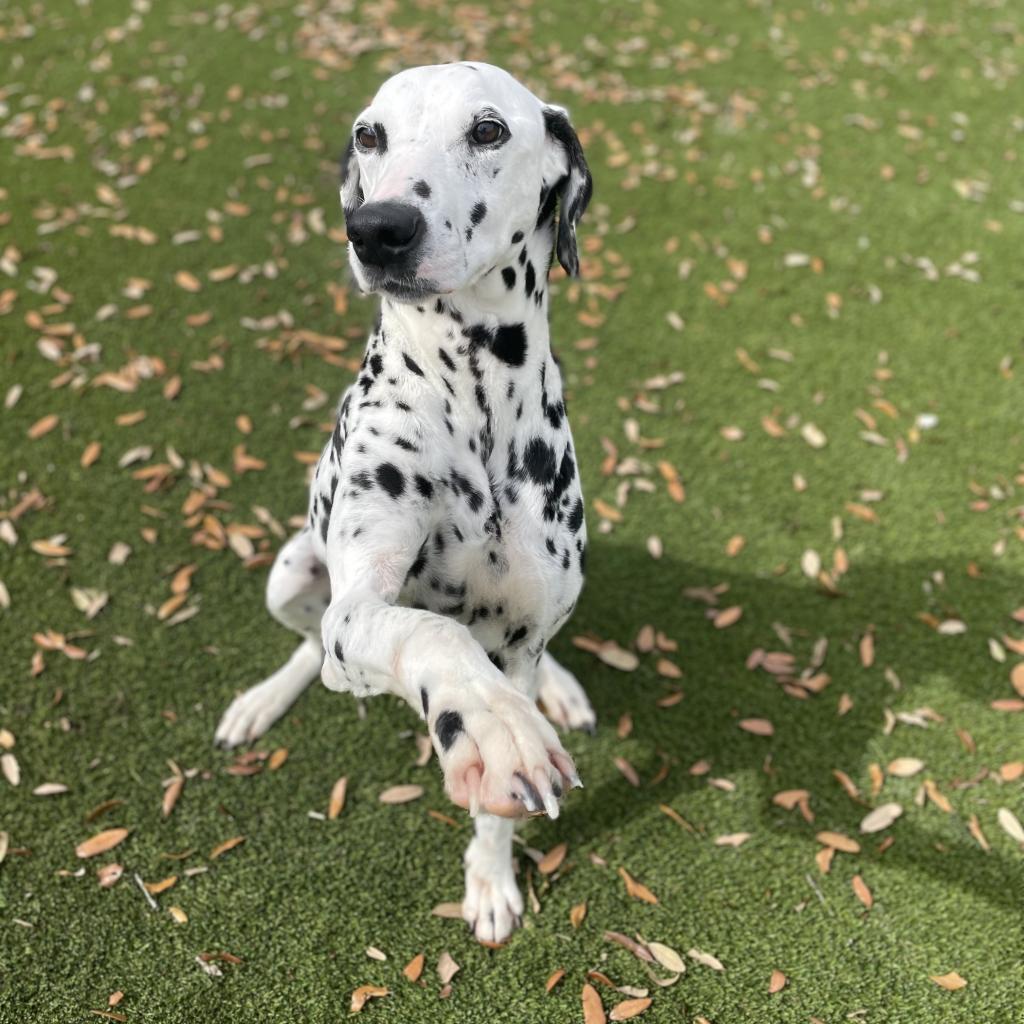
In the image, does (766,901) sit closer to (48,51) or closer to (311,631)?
(311,631)

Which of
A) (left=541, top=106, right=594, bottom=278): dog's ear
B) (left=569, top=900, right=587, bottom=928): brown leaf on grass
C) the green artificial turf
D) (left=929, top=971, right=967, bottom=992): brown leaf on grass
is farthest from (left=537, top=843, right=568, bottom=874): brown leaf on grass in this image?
(left=541, top=106, right=594, bottom=278): dog's ear

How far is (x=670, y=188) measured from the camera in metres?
7.12

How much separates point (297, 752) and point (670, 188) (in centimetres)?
554

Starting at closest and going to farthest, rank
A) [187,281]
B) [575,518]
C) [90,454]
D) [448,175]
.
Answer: [448,175] → [575,518] → [90,454] → [187,281]

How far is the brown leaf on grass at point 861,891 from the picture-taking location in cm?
326

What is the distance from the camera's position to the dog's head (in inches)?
80.7

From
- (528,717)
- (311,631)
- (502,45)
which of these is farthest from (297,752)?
(502,45)

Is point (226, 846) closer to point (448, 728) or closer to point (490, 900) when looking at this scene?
point (490, 900)

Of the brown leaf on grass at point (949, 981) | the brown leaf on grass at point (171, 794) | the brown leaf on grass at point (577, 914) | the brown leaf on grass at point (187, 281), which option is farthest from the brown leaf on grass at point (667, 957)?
the brown leaf on grass at point (187, 281)

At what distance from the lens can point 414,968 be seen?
9.96 feet

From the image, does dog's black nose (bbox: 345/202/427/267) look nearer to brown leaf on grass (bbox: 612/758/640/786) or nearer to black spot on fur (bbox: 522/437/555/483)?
black spot on fur (bbox: 522/437/555/483)

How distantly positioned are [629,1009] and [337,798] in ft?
4.44

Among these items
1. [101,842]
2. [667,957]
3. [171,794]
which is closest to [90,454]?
[171,794]

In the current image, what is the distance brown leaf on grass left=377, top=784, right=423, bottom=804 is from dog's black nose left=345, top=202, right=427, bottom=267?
2.28m
